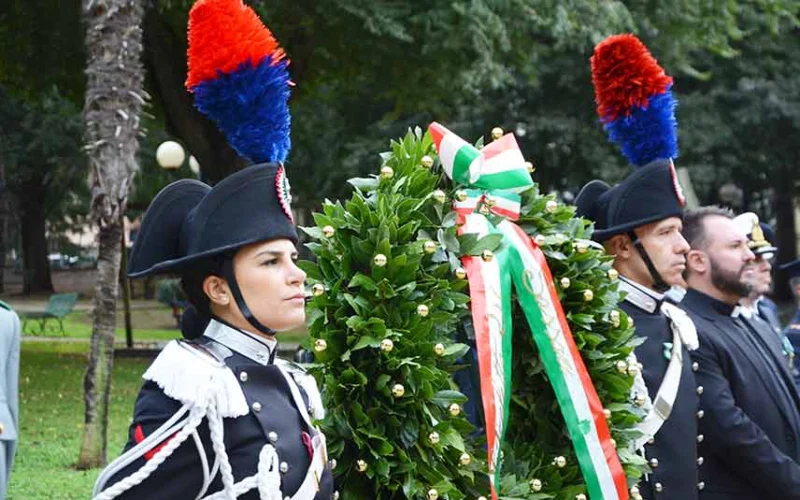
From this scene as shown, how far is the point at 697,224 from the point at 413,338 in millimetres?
2448

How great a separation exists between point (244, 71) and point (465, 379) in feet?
6.78

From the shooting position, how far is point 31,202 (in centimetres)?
3291

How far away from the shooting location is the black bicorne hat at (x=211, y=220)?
10.2 ft

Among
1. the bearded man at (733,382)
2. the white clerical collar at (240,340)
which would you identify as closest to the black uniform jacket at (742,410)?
the bearded man at (733,382)

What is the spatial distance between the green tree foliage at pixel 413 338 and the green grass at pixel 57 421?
467 centimetres

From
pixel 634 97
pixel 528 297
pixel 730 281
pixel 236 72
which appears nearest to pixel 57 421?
pixel 730 281

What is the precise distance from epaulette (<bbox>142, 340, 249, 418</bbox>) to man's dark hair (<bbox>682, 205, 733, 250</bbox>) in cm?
307

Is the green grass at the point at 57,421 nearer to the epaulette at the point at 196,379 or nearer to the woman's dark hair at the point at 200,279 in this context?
the woman's dark hair at the point at 200,279

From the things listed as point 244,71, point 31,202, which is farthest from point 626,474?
point 31,202

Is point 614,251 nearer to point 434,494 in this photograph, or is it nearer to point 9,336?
point 434,494

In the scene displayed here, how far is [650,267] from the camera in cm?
480

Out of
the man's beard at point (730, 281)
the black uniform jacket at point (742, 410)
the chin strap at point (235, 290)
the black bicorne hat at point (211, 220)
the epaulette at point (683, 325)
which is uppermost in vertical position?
the black bicorne hat at point (211, 220)

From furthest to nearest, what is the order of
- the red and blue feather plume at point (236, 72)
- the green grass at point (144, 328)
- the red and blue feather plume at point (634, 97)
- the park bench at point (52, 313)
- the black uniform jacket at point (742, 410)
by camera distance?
the park bench at point (52, 313), the green grass at point (144, 328), the black uniform jacket at point (742, 410), the red and blue feather plume at point (634, 97), the red and blue feather plume at point (236, 72)

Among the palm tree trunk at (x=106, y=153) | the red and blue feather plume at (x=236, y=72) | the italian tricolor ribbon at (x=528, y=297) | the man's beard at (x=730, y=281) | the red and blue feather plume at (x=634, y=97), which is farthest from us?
the palm tree trunk at (x=106, y=153)
